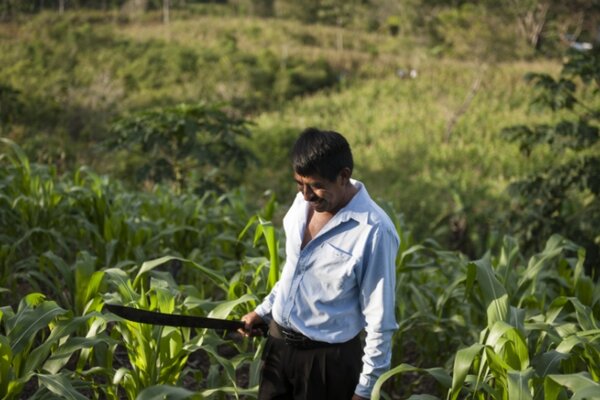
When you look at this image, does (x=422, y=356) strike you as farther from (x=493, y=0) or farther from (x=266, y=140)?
(x=493, y=0)

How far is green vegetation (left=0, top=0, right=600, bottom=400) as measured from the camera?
2.42 metres

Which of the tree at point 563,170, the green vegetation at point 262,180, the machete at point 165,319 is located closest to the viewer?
the machete at point 165,319

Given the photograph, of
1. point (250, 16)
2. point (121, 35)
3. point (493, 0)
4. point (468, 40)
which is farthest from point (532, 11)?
point (121, 35)

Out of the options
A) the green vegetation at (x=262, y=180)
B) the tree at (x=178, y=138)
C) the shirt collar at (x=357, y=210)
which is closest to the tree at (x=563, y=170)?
the green vegetation at (x=262, y=180)

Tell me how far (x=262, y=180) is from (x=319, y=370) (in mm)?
11905

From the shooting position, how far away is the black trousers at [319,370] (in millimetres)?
1972

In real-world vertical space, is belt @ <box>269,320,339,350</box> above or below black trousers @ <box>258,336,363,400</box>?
above

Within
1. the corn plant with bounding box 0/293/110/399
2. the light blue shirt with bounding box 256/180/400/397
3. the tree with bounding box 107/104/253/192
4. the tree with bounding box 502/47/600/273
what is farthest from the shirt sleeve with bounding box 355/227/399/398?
the tree with bounding box 107/104/253/192

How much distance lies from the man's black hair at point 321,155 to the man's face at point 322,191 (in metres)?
0.01

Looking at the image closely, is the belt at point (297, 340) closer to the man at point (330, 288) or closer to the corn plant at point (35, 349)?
the man at point (330, 288)

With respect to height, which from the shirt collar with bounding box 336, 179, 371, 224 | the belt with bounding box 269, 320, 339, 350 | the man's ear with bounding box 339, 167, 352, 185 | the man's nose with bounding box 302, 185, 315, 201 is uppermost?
the man's ear with bounding box 339, 167, 352, 185

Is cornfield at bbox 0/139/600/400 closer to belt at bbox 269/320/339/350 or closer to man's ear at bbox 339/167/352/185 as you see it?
belt at bbox 269/320/339/350

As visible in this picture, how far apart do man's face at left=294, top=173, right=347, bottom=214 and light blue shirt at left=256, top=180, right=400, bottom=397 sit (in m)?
0.04

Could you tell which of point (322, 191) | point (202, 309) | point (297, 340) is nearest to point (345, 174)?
point (322, 191)
